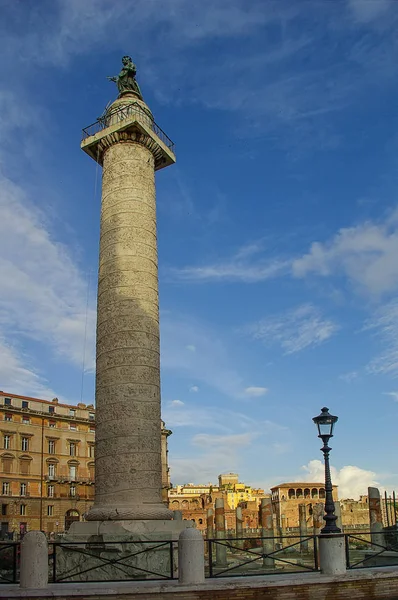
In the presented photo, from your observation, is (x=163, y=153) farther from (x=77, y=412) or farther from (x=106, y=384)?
(x=77, y=412)

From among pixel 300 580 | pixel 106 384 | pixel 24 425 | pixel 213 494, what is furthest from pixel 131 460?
pixel 213 494

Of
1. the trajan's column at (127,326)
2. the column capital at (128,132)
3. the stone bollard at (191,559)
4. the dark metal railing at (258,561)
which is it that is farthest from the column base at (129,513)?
the column capital at (128,132)

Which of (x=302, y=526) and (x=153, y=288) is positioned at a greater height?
(x=153, y=288)

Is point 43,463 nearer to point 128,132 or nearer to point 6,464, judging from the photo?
point 6,464

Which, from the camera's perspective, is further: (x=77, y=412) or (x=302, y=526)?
(x=77, y=412)

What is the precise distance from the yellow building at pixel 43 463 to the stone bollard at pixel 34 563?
42963 millimetres

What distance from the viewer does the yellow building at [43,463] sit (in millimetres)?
50750

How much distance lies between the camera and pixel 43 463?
5362cm

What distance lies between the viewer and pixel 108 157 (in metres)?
16.8

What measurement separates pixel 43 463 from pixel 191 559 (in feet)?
156

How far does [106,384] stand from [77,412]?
153 feet

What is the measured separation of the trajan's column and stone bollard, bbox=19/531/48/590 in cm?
437

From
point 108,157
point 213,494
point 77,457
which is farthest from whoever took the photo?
point 213,494

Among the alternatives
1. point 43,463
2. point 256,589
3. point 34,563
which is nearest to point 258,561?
point 256,589
